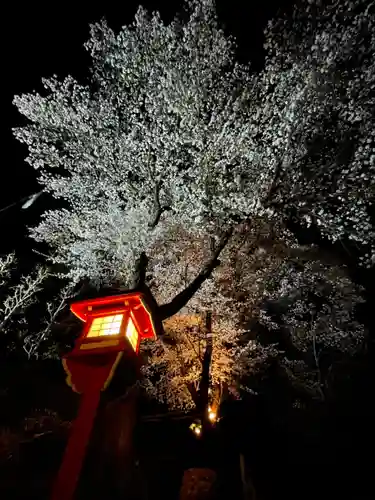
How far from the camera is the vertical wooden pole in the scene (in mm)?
5336

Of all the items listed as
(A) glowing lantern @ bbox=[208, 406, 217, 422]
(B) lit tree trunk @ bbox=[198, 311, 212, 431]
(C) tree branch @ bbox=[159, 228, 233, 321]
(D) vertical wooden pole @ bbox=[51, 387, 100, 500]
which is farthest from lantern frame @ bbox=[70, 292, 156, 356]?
(A) glowing lantern @ bbox=[208, 406, 217, 422]

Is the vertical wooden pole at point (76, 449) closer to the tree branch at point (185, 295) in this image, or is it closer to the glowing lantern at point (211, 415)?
the tree branch at point (185, 295)

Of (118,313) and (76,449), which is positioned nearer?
(76,449)

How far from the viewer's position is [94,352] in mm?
6332

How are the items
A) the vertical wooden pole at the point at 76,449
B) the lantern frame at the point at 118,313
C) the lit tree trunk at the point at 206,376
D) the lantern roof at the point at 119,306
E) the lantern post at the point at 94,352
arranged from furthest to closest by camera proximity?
the lit tree trunk at the point at 206,376 < the lantern roof at the point at 119,306 < the lantern frame at the point at 118,313 < the lantern post at the point at 94,352 < the vertical wooden pole at the point at 76,449

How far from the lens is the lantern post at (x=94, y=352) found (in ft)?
18.2

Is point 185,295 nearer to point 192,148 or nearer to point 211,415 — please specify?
point 192,148

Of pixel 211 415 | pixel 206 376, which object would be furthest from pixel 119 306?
pixel 211 415

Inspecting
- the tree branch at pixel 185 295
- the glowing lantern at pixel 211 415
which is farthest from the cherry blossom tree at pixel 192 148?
the glowing lantern at pixel 211 415

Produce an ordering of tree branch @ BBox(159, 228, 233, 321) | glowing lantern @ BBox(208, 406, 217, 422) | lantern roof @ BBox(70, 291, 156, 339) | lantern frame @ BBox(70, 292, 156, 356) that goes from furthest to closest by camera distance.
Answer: glowing lantern @ BBox(208, 406, 217, 422), tree branch @ BBox(159, 228, 233, 321), lantern roof @ BBox(70, 291, 156, 339), lantern frame @ BBox(70, 292, 156, 356)

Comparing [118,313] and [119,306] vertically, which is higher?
[119,306]

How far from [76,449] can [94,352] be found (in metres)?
1.41

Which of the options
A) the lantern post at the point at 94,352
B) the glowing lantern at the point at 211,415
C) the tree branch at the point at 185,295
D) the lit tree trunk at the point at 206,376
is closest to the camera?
the lantern post at the point at 94,352

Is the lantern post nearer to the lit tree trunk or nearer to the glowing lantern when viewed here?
the lit tree trunk
